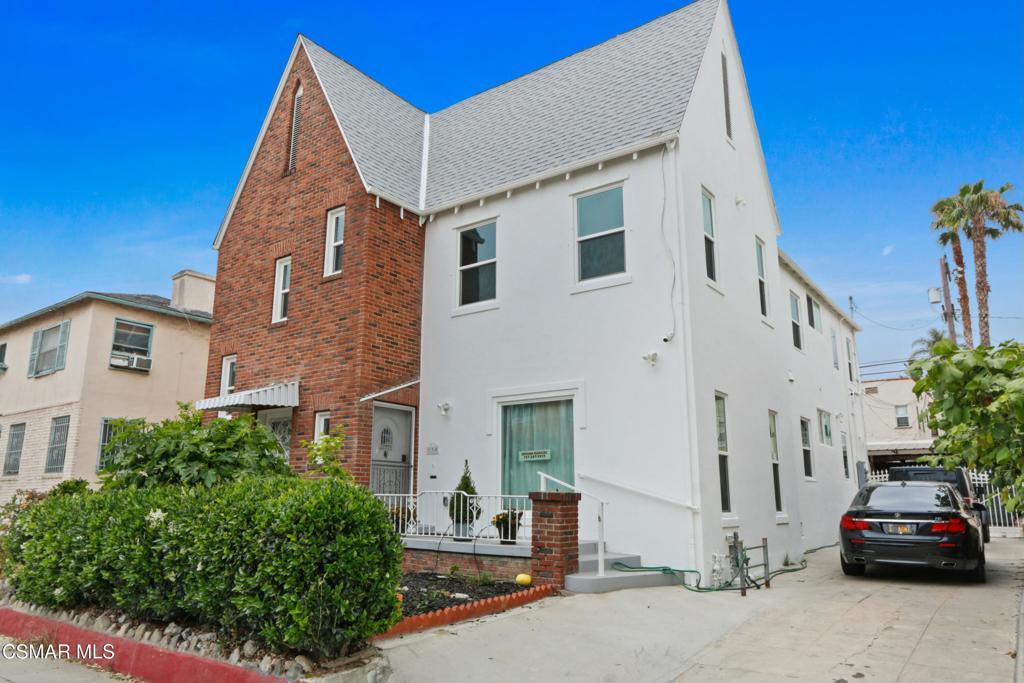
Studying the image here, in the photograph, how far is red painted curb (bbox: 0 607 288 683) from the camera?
16.7 feet

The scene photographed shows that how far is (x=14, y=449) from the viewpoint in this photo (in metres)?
20.9

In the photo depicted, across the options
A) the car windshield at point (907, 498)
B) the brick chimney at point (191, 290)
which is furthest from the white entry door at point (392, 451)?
the brick chimney at point (191, 290)

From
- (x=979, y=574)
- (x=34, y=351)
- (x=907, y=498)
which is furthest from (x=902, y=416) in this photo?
(x=34, y=351)

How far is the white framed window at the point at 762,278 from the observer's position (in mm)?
14328

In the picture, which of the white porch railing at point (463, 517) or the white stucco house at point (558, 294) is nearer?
the white porch railing at point (463, 517)

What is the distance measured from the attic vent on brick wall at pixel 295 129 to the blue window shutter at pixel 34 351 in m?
12.2

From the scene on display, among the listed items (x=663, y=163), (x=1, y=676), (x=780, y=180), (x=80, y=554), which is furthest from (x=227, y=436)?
(x=780, y=180)

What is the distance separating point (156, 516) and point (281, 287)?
8854mm

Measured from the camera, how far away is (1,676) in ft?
18.8

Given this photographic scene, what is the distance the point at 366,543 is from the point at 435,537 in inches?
206

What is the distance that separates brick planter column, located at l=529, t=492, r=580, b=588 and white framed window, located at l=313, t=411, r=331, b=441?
553cm

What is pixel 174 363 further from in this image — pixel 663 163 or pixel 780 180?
pixel 780 180

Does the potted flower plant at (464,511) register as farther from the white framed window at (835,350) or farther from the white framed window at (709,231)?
the white framed window at (835,350)

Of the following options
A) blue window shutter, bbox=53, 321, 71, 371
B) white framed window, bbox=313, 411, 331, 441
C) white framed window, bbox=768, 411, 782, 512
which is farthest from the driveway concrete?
blue window shutter, bbox=53, 321, 71, 371
